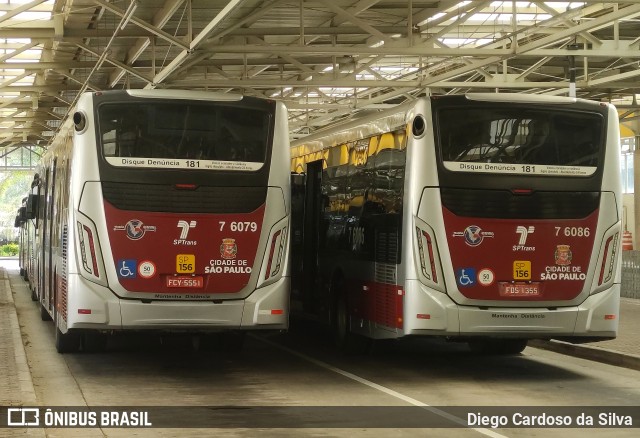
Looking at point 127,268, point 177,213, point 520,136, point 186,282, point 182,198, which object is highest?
point 520,136

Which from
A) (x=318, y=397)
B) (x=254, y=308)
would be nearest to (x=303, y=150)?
(x=254, y=308)

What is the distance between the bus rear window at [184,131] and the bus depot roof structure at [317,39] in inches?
247

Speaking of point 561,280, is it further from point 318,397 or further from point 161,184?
point 161,184

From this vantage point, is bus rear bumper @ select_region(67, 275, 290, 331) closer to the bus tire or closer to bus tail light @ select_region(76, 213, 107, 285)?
bus tail light @ select_region(76, 213, 107, 285)

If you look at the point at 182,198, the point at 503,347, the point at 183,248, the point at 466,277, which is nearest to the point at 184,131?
the point at 182,198

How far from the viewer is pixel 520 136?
13.9 meters

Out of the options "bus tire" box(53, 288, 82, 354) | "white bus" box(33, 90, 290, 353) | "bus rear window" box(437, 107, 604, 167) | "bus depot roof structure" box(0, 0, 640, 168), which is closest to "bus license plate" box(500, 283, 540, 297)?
"bus rear window" box(437, 107, 604, 167)

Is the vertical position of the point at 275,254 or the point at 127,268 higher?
the point at 275,254

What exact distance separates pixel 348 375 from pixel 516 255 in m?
2.54

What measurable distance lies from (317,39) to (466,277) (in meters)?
19.1

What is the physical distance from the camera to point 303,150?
19.6 metres

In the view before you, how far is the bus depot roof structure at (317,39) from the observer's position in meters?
24.9

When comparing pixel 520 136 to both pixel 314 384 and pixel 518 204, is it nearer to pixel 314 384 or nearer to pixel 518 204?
pixel 518 204

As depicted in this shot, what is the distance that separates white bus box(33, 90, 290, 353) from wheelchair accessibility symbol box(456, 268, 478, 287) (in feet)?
7.03
